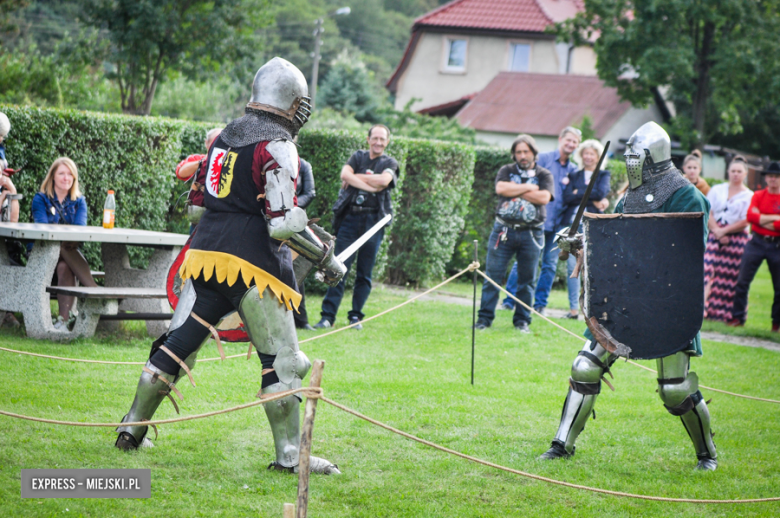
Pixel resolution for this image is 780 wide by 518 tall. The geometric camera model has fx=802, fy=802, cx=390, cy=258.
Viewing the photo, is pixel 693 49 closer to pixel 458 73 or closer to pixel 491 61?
pixel 491 61

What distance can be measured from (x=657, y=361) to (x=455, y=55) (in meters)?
30.8

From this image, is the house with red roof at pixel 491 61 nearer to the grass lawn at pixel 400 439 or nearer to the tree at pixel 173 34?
the tree at pixel 173 34

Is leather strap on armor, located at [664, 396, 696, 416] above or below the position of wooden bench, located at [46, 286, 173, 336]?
above

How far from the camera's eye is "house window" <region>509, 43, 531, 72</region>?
33375mm

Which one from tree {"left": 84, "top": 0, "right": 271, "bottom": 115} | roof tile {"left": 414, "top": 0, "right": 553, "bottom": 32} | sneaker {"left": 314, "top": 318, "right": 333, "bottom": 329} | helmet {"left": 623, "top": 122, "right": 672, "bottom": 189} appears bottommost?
sneaker {"left": 314, "top": 318, "right": 333, "bottom": 329}

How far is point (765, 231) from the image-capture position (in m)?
9.77

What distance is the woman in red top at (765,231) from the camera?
9.66 m

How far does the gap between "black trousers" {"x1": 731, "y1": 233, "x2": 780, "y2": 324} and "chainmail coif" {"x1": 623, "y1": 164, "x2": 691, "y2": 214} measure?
587 cm

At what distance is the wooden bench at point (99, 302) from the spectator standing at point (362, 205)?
1863mm

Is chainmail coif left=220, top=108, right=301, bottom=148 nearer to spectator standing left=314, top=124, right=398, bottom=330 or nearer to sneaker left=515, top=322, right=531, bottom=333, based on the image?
spectator standing left=314, top=124, right=398, bottom=330

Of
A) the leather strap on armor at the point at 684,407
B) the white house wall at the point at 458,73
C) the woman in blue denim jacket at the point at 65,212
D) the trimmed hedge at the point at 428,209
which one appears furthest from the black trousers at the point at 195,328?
the white house wall at the point at 458,73

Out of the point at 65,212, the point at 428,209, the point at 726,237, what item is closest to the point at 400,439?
the point at 65,212

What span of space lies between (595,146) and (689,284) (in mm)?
5074

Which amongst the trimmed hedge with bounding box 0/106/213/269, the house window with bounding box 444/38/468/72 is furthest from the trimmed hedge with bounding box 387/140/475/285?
the house window with bounding box 444/38/468/72
